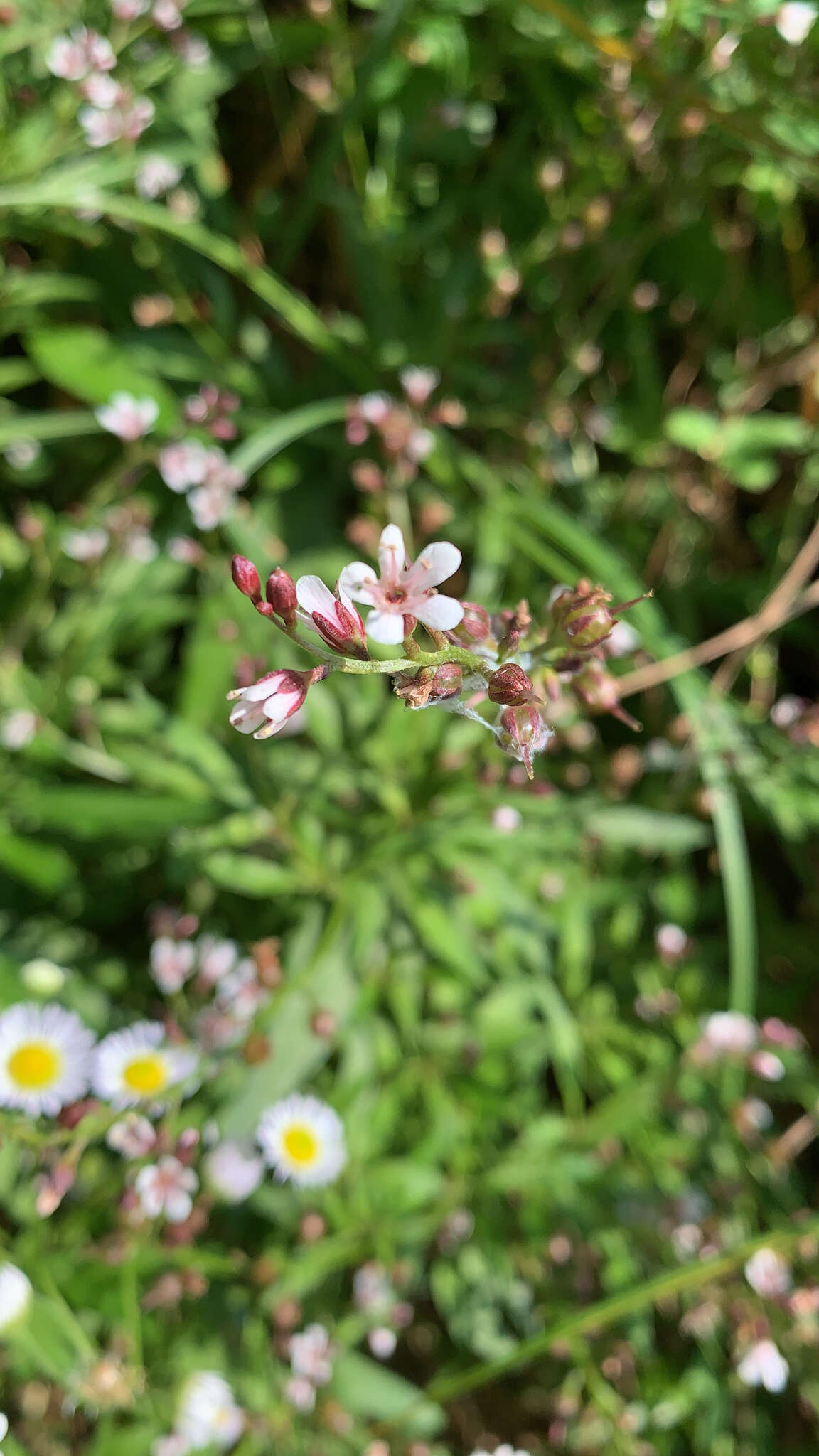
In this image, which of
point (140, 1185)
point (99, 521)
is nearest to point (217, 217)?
point (99, 521)

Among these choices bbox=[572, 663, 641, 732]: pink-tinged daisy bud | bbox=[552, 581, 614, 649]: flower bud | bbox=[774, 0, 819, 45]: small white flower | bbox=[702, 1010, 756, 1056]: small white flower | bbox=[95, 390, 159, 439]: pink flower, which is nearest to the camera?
bbox=[552, 581, 614, 649]: flower bud

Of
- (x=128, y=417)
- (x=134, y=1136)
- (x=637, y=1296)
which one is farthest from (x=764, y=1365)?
(x=128, y=417)

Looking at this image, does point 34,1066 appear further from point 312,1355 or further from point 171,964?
point 312,1355

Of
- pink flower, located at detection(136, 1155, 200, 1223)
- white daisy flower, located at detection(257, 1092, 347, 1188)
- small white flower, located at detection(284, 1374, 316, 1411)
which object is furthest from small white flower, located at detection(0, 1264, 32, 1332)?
small white flower, located at detection(284, 1374, 316, 1411)

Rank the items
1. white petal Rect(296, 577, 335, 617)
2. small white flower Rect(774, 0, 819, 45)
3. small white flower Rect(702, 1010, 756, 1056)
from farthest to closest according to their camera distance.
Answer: small white flower Rect(702, 1010, 756, 1056) → small white flower Rect(774, 0, 819, 45) → white petal Rect(296, 577, 335, 617)

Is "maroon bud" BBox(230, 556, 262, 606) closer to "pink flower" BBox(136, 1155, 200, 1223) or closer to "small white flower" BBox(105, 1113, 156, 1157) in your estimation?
"small white flower" BBox(105, 1113, 156, 1157)

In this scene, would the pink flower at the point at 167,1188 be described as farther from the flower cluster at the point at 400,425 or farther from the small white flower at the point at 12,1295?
the flower cluster at the point at 400,425
